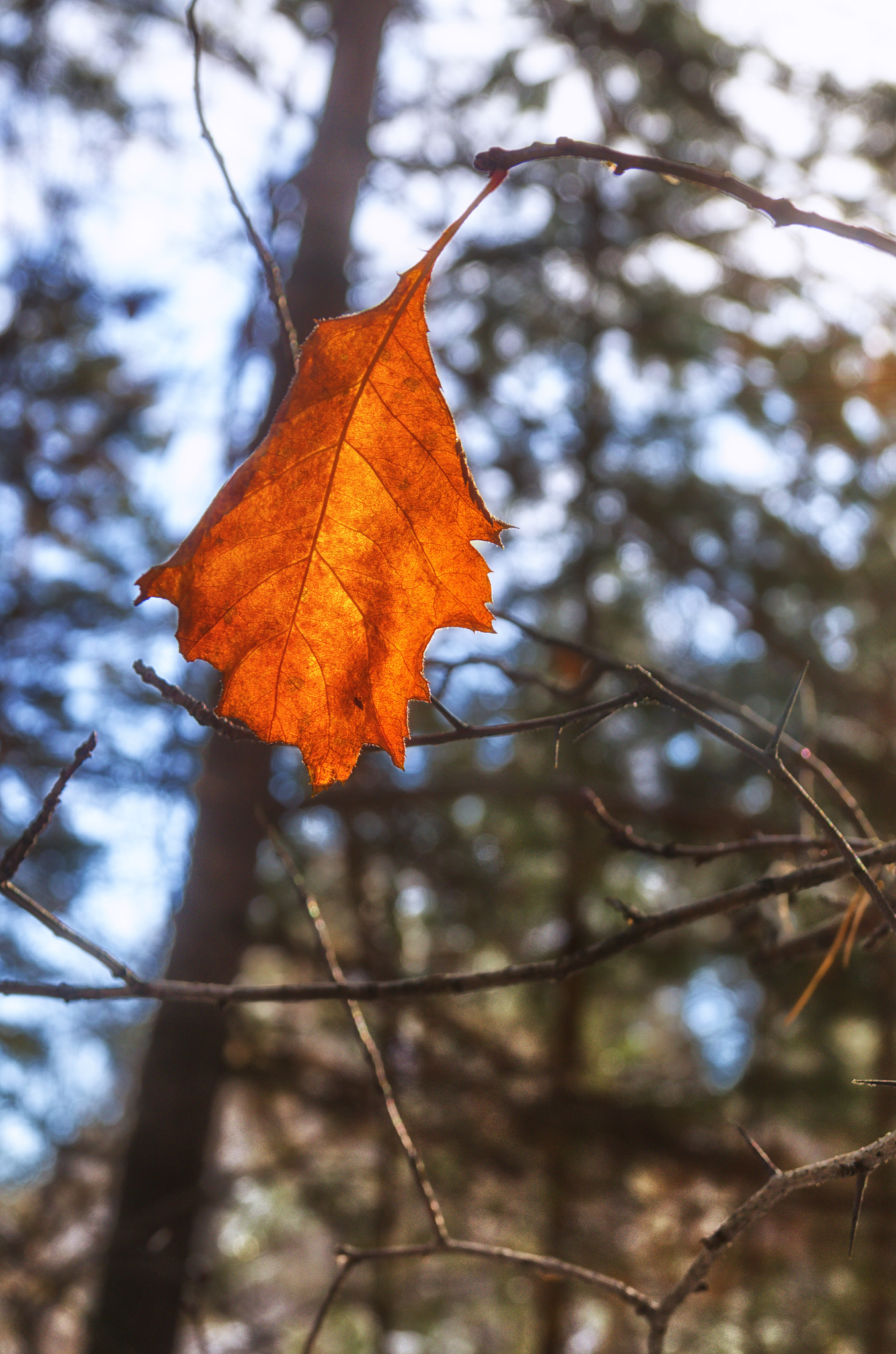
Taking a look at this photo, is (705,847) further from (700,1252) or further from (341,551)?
(341,551)

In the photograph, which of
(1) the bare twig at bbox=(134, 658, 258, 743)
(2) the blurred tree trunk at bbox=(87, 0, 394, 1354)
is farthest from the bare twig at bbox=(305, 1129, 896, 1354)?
(2) the blurred tree trunk at bbox=(87, 0, 394, 1354)

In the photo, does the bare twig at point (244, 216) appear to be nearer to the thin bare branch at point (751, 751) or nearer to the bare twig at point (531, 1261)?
the thin bare branch at point (751, 751)

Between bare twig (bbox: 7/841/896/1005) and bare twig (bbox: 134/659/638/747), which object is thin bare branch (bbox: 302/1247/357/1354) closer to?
bare twig (bbox: 7/841/896/1005)

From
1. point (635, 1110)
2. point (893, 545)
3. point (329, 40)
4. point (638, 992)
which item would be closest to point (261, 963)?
point (638, 992)

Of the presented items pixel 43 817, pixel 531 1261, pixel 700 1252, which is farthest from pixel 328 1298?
pixel 43 817

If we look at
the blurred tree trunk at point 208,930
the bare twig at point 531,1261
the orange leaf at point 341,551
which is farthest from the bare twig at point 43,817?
the blurred tree trunk at point 208,930

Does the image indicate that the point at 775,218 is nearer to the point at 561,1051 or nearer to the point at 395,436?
the point at 395,436
